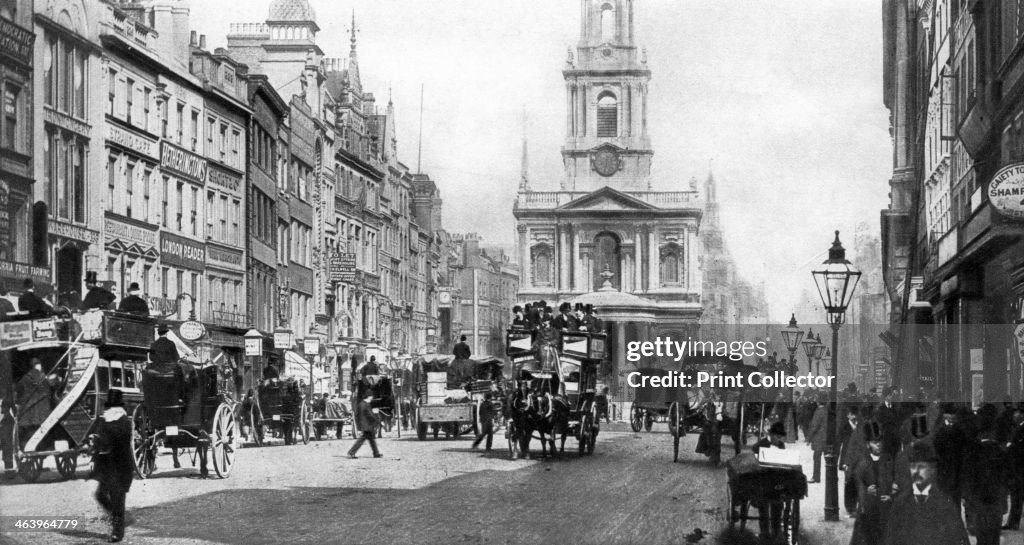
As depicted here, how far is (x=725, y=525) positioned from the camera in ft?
52.0

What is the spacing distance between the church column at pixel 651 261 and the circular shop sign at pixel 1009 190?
3.63 m

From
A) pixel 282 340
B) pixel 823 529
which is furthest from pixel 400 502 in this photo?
pixel 823 529

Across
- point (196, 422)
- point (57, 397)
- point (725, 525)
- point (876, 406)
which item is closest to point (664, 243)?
point (876, 406)

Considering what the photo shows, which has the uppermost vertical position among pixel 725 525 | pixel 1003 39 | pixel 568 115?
pixel 1003 39

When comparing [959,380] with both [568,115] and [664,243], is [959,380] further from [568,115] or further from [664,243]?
[568,115]

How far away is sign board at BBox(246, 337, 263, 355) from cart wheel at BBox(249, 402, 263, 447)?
123 inches

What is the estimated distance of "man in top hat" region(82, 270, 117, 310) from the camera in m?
14.6

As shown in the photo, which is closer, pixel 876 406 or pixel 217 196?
pixel 217 196

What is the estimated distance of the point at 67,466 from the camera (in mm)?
16172

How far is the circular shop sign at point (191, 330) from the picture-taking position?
53.3 feet

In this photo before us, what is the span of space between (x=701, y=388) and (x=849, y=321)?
7.44 feet

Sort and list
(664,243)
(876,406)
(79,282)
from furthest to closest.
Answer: (664,243) → (876,406) → (79,282)

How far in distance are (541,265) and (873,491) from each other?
6.22 metres

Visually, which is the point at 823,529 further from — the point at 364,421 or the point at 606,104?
the point at 364,421
